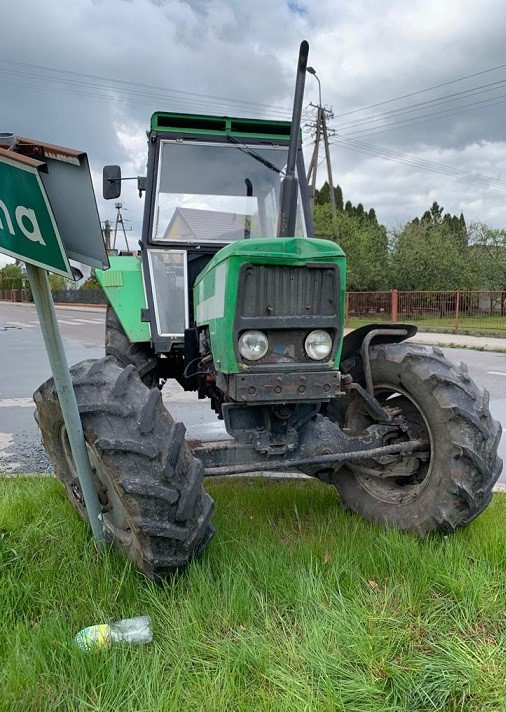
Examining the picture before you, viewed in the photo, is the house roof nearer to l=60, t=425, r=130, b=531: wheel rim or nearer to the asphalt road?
l=60, t=425, r=130, b=531: wheel rim

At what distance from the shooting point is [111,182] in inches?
171

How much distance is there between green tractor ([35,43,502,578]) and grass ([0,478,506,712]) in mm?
203

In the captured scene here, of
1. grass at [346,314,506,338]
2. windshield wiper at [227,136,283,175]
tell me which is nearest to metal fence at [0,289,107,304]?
grass at [346,314,506,338]

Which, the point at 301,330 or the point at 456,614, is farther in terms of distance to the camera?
the point at 301,330

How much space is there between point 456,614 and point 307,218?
2.88 meters

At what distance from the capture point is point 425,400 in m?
3.23

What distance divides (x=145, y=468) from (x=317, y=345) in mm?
1008

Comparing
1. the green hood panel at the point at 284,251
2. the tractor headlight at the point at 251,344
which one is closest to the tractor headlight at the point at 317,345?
the tractor headlight at the point at 251,344

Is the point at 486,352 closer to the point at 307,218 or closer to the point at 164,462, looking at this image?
the point at 307,218

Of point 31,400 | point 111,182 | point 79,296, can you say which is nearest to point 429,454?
point 111,182

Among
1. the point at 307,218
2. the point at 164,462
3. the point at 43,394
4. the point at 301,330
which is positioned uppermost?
the point at 307,218

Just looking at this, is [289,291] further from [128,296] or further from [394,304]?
[394,304]

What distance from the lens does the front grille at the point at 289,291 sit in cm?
282

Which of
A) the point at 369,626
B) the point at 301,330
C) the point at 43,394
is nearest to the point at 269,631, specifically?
the point at 369,626
